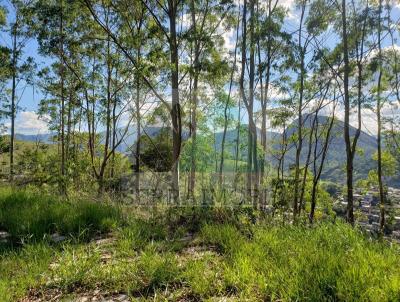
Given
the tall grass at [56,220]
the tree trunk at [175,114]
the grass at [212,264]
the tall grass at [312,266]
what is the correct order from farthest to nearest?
1. the tree trunk at [175,114]
2. the tall grass at [56,220]
3. the grass at [212,264]
4. the tall grass at [312,266]

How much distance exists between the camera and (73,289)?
2.29m

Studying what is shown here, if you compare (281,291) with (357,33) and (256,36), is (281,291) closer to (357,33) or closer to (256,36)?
(256,36)

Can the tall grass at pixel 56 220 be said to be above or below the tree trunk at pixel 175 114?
below

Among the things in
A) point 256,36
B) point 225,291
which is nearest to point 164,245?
point 225,291

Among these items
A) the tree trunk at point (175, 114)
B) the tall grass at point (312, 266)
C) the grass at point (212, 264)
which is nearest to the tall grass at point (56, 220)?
the grass at point (212, 264)

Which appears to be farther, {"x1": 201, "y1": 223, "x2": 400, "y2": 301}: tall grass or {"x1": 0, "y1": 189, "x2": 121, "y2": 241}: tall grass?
{"x1": 0, "y1": 189, "x2": 121, "y2": 241}: tall grass

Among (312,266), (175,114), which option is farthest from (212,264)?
(175,114)

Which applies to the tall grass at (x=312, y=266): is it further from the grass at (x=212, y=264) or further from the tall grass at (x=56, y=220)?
the tall grass at (x=56, y=220)

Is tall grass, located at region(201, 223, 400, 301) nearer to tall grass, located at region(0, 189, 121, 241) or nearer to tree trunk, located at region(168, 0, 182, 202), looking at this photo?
tall grass, located at region(0, 189, 121, 241)

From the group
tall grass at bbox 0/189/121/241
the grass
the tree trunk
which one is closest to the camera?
the grass

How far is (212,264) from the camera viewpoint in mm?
2602

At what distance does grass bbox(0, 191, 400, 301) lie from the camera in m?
1.95

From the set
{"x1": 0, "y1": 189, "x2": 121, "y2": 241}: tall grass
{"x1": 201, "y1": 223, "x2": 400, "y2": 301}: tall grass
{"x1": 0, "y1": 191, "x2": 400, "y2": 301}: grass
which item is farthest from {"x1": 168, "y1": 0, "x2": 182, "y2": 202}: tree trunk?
{"x1": 201, "y1": 223, "x2": 400, "y2": 301}: tall grass

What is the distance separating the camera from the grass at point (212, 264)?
195cm
